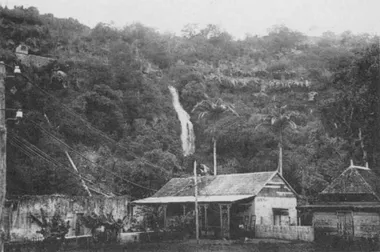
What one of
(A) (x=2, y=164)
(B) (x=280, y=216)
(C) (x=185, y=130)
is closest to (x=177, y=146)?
(C) (x=185, y=130)

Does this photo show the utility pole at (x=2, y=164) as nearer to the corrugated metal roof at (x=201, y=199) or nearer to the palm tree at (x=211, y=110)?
the corrugated metal roof at (x=201, y=199)

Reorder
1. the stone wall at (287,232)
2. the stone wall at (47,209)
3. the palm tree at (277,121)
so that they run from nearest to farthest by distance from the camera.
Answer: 1. the stone wall at (287,232)
2. the stone wall at (47,209)
3. the palm tree at (277,121)

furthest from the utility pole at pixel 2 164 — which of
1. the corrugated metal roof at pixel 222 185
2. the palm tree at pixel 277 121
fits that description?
the palm tree at pixel 277 121

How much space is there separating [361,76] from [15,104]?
26822 mm

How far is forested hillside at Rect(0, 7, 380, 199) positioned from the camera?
28.6 m

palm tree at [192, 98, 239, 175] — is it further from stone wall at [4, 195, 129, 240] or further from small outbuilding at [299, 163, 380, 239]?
small outbuilding at [299, 163, 380, 239]

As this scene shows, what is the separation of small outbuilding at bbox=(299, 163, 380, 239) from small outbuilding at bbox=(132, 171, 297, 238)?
4.98 meters

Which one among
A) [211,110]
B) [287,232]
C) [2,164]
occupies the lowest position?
[287,232]

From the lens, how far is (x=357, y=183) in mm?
23891

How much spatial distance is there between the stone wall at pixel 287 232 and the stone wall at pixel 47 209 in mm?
9997

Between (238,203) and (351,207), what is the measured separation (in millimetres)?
8182

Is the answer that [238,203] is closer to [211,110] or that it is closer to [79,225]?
[79,225]

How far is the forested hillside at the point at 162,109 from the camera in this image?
28.6 meters

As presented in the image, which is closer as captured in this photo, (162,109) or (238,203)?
(238,203)
